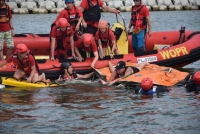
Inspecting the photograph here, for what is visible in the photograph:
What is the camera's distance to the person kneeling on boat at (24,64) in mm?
13023

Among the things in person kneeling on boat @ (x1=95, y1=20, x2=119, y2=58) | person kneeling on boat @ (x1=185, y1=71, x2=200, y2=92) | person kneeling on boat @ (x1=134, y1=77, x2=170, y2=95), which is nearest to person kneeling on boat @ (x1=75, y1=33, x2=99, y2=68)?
person kneeling on boat @ (x1=95, y1=20, x2=119, y2=58)

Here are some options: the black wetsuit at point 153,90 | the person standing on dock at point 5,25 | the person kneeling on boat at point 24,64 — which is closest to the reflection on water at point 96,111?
the black wetsuit at point 153,90

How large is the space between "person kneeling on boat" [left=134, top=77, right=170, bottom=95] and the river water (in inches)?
5.9

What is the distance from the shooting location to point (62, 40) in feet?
47.8

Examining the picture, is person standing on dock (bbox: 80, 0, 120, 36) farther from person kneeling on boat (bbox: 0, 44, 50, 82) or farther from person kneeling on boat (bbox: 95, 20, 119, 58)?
person kneeling on boat (bbox: 0, 44, 50, 82)

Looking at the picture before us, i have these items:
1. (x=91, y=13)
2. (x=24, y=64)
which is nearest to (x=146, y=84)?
(x=24, y=64)

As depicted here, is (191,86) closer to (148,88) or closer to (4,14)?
(148,88)

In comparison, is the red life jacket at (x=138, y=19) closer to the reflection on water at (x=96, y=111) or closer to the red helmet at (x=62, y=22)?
the red helmet at (x=62, y=22)

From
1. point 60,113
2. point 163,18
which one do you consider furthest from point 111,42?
point 163,18

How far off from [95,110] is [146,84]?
136 cm

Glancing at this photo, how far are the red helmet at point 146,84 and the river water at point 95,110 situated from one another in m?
0.18

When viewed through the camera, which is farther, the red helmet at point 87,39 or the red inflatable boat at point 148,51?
the red inflatable boat at point 148,51

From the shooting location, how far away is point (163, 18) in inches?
1443

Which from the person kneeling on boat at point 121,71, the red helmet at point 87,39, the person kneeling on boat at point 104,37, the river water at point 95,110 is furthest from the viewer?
the person kneeling on boat at point 104,37
